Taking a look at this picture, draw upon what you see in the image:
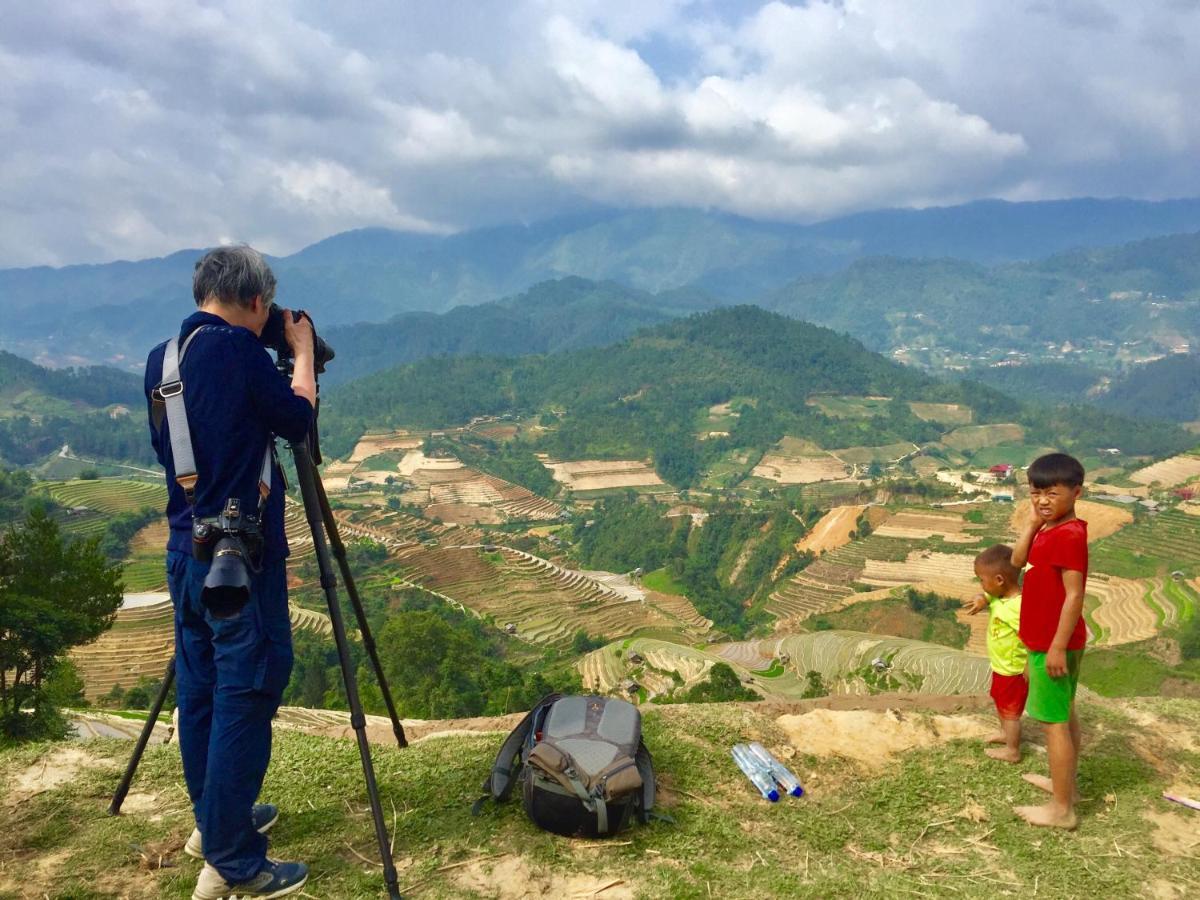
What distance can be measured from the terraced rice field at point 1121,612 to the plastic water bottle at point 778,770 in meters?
34.7

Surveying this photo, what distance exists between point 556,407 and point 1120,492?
8467cm

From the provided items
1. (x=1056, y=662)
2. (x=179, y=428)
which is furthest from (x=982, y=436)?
(x=179, y=428)

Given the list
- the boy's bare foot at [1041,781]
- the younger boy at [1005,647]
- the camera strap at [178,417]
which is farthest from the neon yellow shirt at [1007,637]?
the camera strap at [178,417]

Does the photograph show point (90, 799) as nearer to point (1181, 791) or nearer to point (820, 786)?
point (820, 786)

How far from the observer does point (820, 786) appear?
3.38 metres

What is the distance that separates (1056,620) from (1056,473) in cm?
65

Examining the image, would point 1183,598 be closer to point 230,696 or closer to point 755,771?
point 755,771

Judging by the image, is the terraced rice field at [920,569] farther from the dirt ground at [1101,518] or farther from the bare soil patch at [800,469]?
the bare soil patch at [800,469]

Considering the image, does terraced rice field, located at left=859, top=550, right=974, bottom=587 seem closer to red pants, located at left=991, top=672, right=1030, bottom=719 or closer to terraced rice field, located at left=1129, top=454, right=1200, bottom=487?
terraced rice field, located at left=1129, top=454, right=1200, bottom=487

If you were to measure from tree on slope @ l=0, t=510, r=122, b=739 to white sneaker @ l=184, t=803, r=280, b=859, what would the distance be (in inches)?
388

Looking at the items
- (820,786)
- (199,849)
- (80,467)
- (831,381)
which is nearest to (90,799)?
(199,849)

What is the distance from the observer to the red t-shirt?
9.94ft

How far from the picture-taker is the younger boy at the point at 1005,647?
358 centimetres

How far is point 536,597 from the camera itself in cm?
4553
